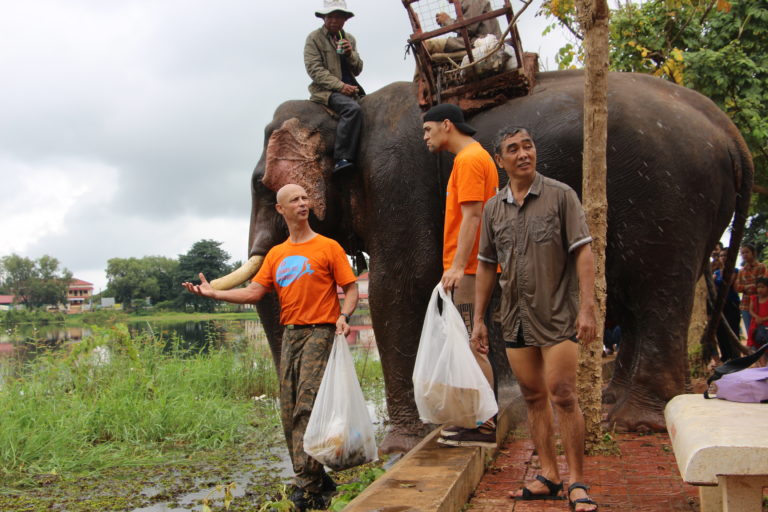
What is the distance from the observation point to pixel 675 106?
6.04 m

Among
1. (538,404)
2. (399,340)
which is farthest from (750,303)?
(538,404)

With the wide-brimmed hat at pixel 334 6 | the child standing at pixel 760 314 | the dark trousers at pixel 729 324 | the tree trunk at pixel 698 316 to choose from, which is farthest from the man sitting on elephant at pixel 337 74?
the tree trunk at pixel 698 316

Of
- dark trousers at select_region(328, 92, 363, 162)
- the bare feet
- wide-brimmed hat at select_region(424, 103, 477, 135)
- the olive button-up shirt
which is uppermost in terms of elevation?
dark trousers at select_region(328, 92, 363, 162)

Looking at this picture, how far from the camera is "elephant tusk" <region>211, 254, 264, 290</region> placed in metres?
6.02

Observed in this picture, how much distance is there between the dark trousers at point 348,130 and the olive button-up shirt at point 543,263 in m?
3.02

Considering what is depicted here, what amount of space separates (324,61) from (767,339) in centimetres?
541

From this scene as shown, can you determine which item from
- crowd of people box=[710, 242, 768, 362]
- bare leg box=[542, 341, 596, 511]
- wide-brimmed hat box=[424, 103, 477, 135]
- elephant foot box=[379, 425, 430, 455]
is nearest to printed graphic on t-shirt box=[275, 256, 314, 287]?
wide-brimmed hat box=[424, 103, 477, 135]

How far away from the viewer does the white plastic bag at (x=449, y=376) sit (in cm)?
419

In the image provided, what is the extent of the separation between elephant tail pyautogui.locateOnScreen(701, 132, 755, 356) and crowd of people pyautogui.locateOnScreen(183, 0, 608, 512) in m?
2.17

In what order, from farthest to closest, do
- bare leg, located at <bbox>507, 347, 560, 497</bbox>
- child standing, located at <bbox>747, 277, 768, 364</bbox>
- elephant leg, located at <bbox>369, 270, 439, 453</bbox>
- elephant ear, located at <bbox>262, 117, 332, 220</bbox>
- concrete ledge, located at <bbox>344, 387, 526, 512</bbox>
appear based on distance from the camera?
child standing, located at <bbox>747, 277, 768, 364</bbox> → elephant ear, located at <bbox>262, 117, 332, 220</bbox> → elephant leg, located at <bbox>369, 270, 439, 453</bbox> → bare leg, located at <bbox>507, 347, 560, 497</bbox> → concrete ledge, located at <bbox>344, 387, 526, 512</bbox>

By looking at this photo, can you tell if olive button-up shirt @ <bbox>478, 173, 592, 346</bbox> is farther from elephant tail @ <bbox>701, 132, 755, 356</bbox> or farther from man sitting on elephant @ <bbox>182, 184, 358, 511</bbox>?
elephant tail @ <bbox>701, 132, 755, 356</bbox>

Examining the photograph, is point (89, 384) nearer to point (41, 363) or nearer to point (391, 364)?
point (41, 363)

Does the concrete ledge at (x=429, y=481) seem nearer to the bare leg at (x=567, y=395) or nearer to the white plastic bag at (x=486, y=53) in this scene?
the bare leg at (x=567, y=395)

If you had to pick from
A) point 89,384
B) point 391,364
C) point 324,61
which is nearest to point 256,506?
point 391,364
